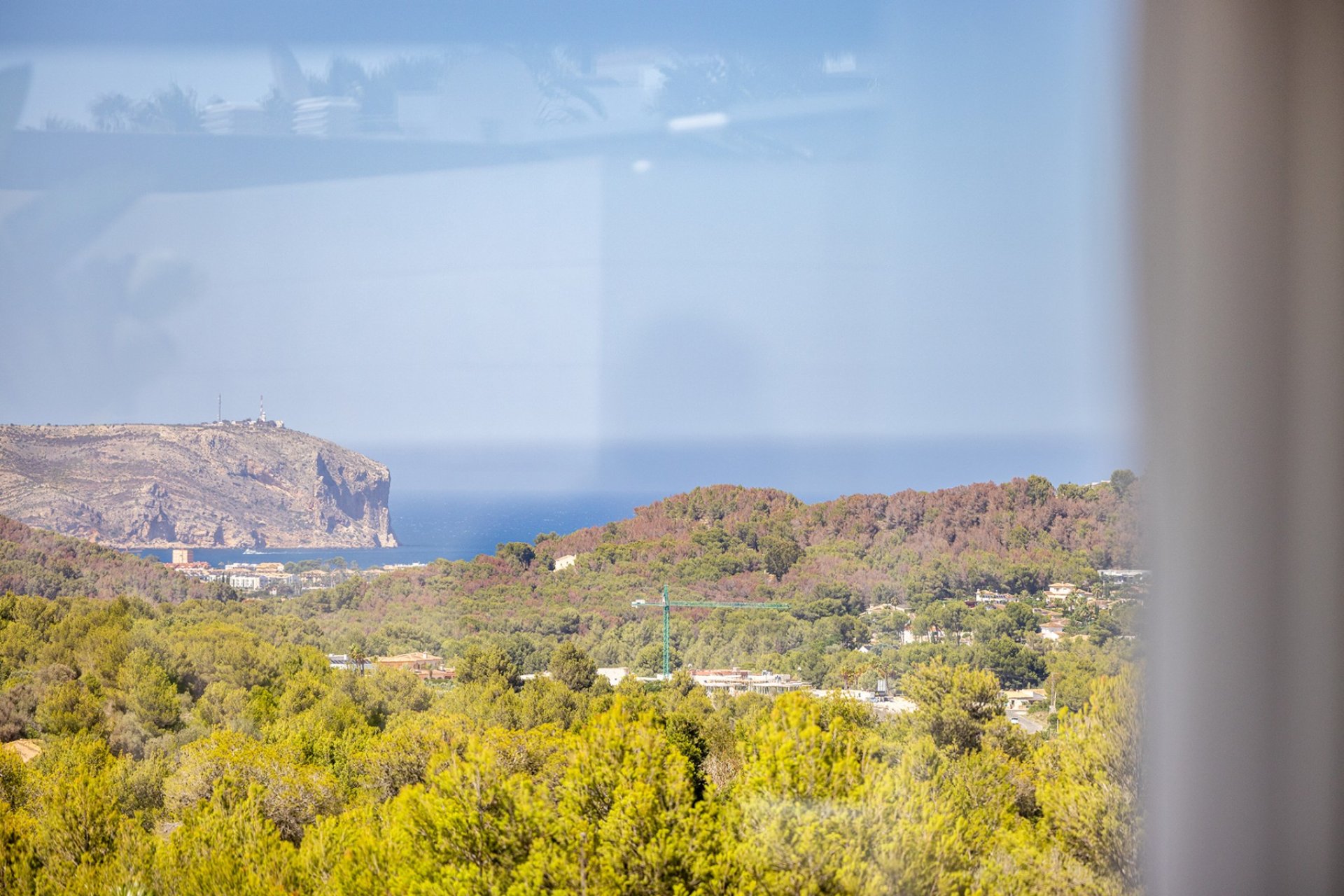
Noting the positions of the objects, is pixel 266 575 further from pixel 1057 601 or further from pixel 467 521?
pixel 1057 601

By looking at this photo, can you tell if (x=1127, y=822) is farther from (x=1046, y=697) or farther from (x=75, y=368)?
(x=75, y=368)

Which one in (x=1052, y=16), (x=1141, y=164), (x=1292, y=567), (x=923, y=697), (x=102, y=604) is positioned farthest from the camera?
(x=102, y=604)

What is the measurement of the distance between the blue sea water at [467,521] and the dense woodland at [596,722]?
0.15ft

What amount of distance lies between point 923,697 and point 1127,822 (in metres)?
0.48

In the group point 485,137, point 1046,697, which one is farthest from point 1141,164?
point 485,137

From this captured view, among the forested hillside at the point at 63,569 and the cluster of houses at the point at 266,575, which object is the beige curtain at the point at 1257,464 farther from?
the forested hillside at the point at 63,569

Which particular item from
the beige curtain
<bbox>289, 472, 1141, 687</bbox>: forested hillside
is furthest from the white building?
the beige curtain

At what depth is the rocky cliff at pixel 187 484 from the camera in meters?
2.40

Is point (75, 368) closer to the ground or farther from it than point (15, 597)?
farther from it

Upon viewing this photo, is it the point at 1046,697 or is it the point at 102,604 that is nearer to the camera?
the point at 1046,697

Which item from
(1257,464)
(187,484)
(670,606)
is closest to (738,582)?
(670,606)

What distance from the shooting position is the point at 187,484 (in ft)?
8.06

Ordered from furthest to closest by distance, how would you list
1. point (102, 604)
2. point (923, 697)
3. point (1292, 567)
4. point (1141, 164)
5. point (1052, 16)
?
1. point (102, 604)
2. point (923, 697)
3. point (1052, 16)
4. point (1141, 164)
5. point (1292, 567)

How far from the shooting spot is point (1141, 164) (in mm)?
1791
